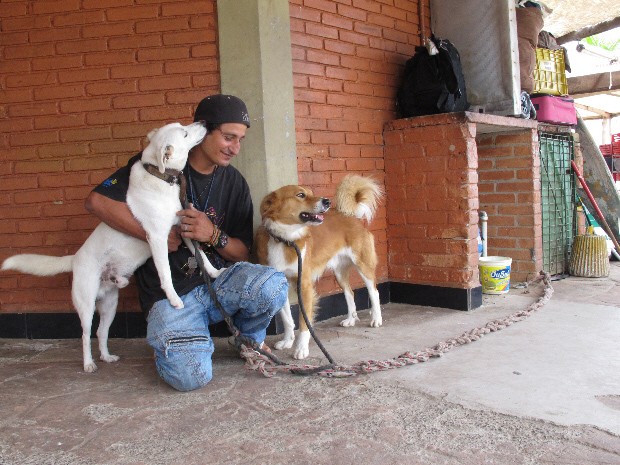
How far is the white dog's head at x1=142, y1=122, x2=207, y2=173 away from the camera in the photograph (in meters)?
2.40

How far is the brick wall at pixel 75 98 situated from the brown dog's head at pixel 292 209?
95cm

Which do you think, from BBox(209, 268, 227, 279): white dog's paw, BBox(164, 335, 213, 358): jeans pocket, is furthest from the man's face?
BBox(164, 335, 213, 358): jeans pocket

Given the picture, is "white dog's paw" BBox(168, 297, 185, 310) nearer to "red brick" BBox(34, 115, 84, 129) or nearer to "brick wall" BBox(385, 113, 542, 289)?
"red brick" BBox(34, 115, 84, 129)

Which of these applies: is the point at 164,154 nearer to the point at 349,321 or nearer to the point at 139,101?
the point at 139,101

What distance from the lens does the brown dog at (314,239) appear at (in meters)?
2.94

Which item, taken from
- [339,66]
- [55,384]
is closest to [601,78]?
[339,66]

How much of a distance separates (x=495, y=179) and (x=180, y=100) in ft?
9.83

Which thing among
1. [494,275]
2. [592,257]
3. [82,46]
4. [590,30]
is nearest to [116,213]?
[82,46]

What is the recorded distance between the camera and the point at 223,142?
8.56ft

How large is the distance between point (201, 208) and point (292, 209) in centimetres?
50

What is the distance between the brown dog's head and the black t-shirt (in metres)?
0.12

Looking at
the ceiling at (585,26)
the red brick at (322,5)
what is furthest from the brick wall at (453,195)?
the ceiling at (585,26)

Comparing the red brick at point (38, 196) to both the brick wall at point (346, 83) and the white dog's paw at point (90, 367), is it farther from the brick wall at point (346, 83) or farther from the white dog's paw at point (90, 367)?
the brick wall at point (346, 83)

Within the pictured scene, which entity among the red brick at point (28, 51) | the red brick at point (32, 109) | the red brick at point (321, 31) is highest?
the red brick at point (321, 31)
